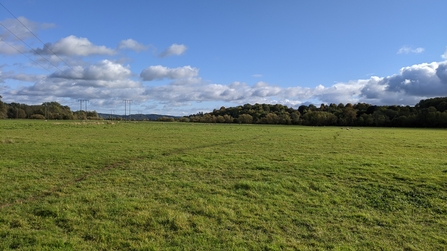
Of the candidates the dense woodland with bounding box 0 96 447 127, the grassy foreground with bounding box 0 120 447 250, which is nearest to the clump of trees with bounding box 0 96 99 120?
the dense woodland with bounding box 0 96 447 127

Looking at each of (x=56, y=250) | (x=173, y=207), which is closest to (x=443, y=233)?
(x=173, y=207)

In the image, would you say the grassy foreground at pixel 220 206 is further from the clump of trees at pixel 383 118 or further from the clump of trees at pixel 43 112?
the clump of trees at pixel 43 112

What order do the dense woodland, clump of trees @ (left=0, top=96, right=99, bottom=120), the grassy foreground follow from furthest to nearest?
clump of trees @ (left=0, top=96, right=99, bottom=120)
the dense woodland
the grassy foreground

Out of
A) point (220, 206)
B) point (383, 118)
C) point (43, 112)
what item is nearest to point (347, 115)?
point (383, 118)

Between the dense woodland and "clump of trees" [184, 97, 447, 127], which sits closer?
"clump of trees" [184, 97, 447, 127]

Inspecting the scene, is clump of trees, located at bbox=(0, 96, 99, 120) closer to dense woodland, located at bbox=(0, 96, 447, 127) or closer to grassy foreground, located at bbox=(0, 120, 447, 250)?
dense woodland, located at bbox=(0, 96, 447, 127)

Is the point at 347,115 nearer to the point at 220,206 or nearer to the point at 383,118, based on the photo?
the point at 383,118

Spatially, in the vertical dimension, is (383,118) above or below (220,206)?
above

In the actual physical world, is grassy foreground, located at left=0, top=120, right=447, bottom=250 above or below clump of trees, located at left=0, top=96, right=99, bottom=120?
below

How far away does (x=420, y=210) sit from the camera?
9180 millimetres

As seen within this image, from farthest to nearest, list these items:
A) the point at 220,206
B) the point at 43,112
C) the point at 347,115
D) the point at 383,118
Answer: the point at 43,112, the point at 347,115, the point at 383,118, the point at 220,206

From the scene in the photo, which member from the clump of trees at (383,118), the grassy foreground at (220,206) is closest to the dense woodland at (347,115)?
the clump of trees at (383,118)

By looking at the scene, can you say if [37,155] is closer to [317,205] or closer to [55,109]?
[317,205]

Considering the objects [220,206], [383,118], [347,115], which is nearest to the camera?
[220,206]
